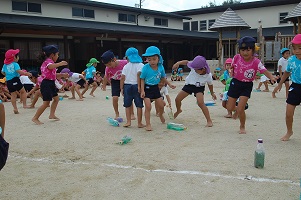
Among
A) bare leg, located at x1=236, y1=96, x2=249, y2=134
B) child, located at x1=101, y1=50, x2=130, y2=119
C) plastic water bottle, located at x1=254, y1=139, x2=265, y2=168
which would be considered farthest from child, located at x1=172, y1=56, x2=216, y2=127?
plastic water bottle, located at x1=254, y1=139, x2=265, y2=168

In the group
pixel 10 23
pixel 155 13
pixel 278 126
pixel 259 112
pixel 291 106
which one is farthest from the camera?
pixel 155 13

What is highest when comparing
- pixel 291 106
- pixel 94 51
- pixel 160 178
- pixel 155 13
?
pixel 155 13

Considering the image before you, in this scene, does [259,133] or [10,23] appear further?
[10,23]

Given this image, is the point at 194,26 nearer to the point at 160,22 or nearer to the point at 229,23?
the point at 160,22

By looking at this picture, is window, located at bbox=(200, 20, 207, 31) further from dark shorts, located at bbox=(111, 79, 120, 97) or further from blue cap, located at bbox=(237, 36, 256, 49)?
blue cap, located at bbox=(237, 36, 256, 49)

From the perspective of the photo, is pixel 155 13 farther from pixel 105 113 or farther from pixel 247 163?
pixel 247 163

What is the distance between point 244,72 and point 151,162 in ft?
8.12

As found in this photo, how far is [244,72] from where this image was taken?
5.35 metres

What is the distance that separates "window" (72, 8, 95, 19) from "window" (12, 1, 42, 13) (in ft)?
9.36

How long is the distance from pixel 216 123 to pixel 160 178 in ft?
10.6

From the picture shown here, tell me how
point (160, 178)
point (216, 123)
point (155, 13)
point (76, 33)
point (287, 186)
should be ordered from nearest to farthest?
point (287, 186), point (160, 178), point (216, 123), point (76, 33), point (155, 13)

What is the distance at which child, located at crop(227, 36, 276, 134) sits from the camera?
17.2 ft

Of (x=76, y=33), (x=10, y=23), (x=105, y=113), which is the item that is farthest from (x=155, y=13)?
(x=105, y=113)

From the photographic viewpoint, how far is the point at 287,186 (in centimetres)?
308
